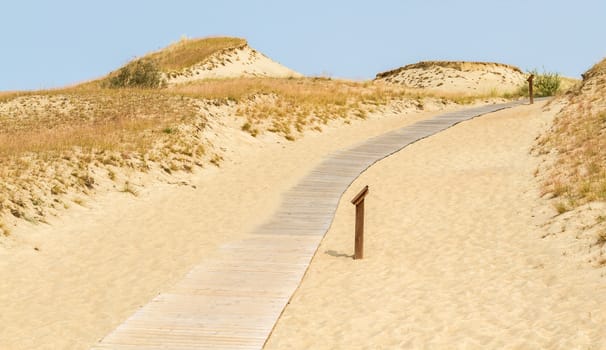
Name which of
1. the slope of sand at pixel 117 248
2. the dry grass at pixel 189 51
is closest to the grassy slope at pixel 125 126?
the slope of sand at pixel 117 248

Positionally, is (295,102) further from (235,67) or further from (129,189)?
(235,67)

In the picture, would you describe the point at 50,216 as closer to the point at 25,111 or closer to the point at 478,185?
the point at 478,185

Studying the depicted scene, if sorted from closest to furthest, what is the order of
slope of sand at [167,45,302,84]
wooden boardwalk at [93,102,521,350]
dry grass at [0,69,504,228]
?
wooden boardwalk at [93,102,521,350] < dry grass at [0,69,504,228] < slope of sand at [167,45,302,84]

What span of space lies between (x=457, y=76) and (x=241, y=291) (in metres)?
54.3

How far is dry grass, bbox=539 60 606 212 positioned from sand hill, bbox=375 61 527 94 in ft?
95.9

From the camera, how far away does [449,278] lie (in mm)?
11273

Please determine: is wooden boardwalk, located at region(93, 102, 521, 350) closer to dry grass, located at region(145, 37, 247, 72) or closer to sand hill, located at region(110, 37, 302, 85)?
sand hill, located at region(110, 37, 302, 85)

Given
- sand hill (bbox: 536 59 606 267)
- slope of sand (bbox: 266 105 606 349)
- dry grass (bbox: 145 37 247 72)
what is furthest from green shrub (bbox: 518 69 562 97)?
dry grass (bbox: 145 37 247 72)

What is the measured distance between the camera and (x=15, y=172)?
16.6m

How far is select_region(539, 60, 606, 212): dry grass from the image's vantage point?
1465 centimetres

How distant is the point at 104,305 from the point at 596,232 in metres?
9.53

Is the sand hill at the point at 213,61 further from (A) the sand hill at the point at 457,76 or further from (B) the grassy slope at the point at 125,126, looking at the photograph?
(B) the grassy slope at the point at 125,126

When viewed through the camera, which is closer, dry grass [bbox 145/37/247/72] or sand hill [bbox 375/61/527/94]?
dry grass [bbox 145/37/247/72]

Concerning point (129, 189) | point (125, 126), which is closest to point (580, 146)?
point (129, 189)
